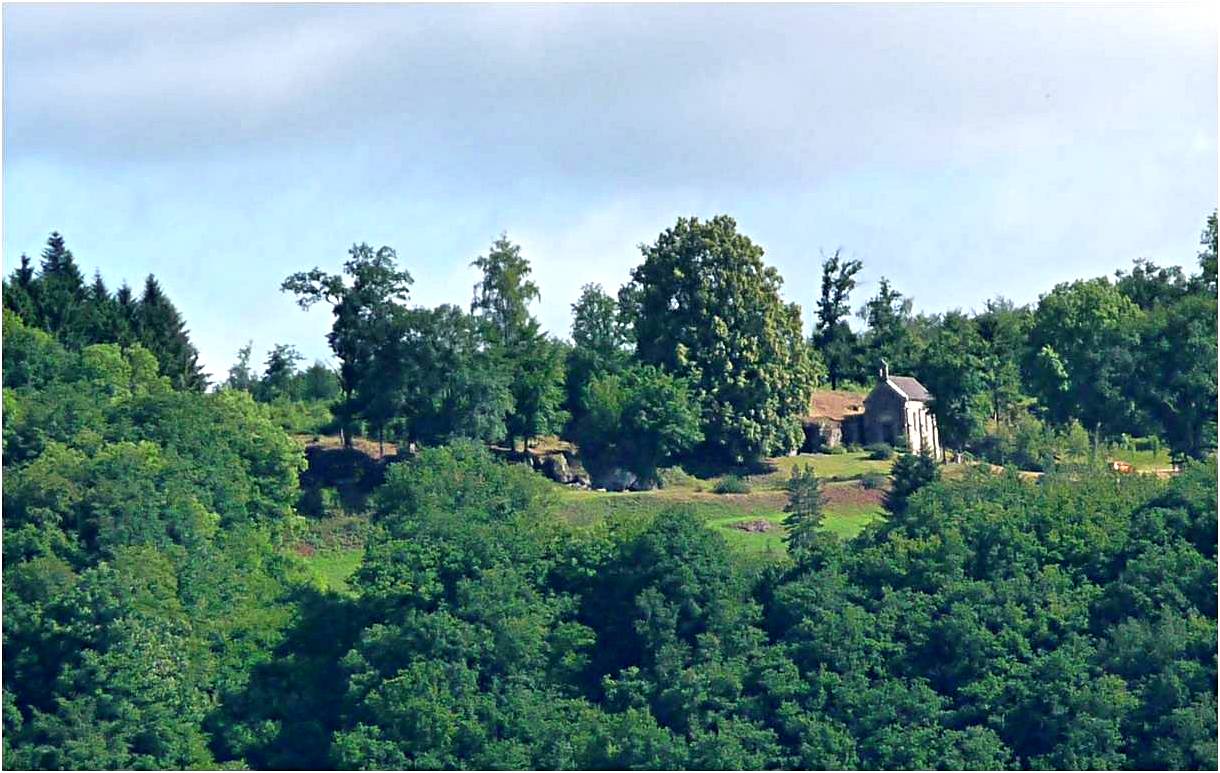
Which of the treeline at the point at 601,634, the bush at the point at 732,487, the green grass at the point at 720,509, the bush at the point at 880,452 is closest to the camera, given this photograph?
the treeline at the point at 601,634

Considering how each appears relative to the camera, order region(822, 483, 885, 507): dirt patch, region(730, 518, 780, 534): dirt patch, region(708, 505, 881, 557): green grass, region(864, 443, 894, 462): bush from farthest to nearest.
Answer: region(864, 443, 894, 462): bush, region(822, 483, 885, 507): dirt patch, region(730, 518, 780, 534): dirt patch, region(708, 505, 881, 557): green grass

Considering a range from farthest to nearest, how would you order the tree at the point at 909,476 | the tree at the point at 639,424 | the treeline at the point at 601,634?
the tree at the point at 639,424 < the tree at the point at 909,476 < the treeline at the point at 601,634

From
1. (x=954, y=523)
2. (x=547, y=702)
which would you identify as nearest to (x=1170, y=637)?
(x=954, y=523)

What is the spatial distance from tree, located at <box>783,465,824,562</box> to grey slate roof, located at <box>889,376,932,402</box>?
53.8 feet

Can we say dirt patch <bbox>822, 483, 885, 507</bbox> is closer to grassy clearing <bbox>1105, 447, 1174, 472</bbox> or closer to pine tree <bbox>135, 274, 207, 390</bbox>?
grassy clearing <bbox>1105, 447, 1174, 472</bbox>

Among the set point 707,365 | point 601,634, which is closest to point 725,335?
point 707,365

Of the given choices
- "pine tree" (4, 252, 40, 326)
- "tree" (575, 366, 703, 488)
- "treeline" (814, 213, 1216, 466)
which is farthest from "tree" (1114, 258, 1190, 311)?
"pine tree" (4, 252, 40, 326)

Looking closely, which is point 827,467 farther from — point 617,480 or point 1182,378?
point 1182,378

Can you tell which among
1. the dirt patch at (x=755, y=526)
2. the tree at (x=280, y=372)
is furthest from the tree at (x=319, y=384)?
the dirt patch at (x=755, y=526)

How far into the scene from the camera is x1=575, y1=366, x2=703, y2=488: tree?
242 feet

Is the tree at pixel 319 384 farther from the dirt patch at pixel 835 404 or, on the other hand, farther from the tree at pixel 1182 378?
the tree at pixel 1182 378

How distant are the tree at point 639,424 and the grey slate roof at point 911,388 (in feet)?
33.3

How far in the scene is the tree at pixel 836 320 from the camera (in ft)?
310

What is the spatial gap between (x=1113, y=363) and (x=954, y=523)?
74.6ft
